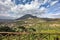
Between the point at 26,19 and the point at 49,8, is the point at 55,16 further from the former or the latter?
the point at 26,19

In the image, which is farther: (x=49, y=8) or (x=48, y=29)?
(x=49, y=8)

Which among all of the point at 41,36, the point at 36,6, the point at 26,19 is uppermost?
the point at 36,6

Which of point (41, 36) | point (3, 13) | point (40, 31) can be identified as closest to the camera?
point (41, 36)

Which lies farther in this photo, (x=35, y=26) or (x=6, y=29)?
(x=35, y=26)

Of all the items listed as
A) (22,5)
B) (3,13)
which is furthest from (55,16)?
(3,13)

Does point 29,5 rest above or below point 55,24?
above

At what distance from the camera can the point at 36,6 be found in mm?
5062

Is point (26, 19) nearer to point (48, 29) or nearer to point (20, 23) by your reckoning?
point (20, 23)

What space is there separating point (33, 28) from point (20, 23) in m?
0.35

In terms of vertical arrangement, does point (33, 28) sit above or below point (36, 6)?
below

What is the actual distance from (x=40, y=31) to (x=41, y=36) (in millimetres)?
452

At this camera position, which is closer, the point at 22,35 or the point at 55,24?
the point at 22,35

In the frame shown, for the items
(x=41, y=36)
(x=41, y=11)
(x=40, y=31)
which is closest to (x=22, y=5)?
(x=41, y=11)

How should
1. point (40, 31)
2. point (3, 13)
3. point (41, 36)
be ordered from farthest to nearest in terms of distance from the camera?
point (3, 13), point (40, 31), point (41, 36)
